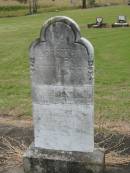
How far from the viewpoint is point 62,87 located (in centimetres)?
570

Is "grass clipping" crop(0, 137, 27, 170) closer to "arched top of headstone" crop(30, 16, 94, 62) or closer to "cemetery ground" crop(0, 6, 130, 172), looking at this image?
"cemetery ground" crop(0, 6, 130, 172)

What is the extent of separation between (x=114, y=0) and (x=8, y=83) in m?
71.7

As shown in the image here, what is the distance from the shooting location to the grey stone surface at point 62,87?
216 inches

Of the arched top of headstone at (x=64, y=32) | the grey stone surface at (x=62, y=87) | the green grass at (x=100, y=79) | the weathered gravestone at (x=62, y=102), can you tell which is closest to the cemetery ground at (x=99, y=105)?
the green grass at (x=100, y=79)

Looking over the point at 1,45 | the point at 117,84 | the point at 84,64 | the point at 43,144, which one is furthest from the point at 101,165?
the point at 1,45

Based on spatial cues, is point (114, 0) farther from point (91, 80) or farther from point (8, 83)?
point (91, 80)

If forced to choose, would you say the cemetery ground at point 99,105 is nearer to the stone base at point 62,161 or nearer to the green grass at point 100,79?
the green grass at point 100,79

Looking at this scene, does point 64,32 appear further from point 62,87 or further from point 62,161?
point 62,161

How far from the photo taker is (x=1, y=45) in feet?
76.1

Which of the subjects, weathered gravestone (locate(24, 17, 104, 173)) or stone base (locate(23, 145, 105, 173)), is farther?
stone base (locate(23, 145, 105, 173))

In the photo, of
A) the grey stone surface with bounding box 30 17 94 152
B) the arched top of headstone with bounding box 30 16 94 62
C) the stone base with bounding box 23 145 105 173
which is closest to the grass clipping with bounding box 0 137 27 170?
the stone base with bounding box 23 145 105 173

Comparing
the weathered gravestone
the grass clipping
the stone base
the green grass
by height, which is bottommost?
the green grass

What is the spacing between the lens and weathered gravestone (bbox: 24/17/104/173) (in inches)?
217

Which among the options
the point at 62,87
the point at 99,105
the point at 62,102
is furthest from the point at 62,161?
the point at 99,105
